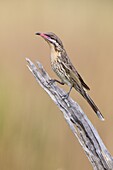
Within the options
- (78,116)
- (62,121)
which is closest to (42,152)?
(62,121)

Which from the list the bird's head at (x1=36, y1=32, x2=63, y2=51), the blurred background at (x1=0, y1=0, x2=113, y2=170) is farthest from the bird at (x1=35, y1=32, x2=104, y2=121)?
the blurred background at (x1=0, y1=0, x2=113, y2=170)

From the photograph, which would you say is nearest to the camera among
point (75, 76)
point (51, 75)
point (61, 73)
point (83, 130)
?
point (83, 130)

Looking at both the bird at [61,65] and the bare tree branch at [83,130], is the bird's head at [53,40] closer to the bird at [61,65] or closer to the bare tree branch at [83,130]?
the bird at [61,65]

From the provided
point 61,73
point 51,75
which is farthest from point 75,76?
point 51,75

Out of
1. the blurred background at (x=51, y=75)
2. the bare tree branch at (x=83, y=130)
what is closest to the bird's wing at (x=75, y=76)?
the blurred background at (x=51, y=75)

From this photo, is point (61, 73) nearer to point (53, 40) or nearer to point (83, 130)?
point (53, 40)

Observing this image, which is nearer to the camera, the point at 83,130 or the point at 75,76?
the point at 83,130
